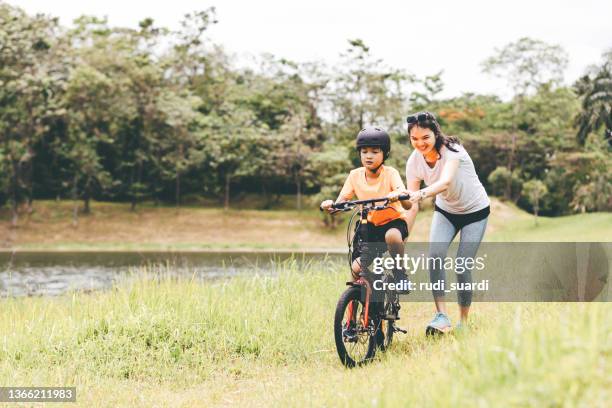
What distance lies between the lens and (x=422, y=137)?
5023mm

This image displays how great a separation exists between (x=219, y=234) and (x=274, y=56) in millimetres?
13476

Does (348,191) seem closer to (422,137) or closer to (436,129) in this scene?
(422,137)

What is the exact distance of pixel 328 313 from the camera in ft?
21.6

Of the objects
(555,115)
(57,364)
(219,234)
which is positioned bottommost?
(219,234)

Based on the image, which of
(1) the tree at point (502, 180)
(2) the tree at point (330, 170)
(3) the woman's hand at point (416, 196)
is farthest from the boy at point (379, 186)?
(1) the tree at point (502, 180)

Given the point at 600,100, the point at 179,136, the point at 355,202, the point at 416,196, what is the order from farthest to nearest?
the point at 179,136
the point at 600,100
the point at 355,202
the point at 416,196

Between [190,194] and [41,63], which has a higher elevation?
[41,63]

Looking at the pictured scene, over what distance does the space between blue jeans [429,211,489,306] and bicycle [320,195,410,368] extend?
1.40ft

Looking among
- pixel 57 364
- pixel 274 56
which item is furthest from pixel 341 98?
pixel 57 364

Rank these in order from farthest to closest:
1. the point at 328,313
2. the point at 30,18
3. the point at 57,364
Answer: the point at 30,18 → the point at 328,313 → the point at 57,364

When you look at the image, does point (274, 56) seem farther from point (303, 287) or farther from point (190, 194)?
point (303, 287)

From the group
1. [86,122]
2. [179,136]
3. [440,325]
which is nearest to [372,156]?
[440,325]

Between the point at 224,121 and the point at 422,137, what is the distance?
112 ft

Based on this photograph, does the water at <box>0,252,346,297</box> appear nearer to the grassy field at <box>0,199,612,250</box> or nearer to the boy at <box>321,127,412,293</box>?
the grassy field at <box>0,199,612,250</box>
